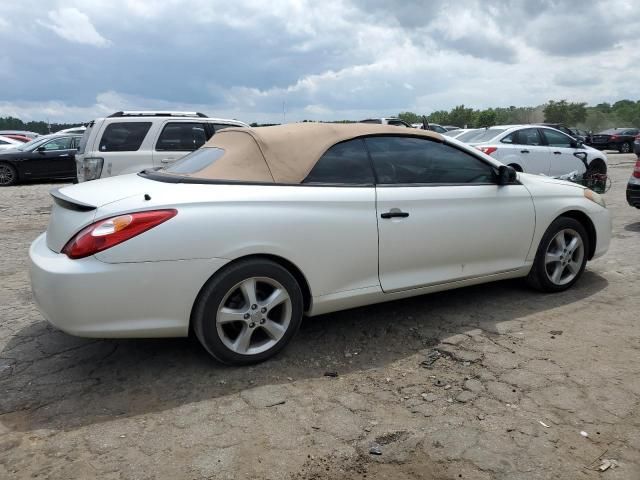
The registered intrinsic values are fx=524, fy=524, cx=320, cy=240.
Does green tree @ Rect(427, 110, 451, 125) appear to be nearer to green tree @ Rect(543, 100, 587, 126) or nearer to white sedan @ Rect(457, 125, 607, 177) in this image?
green tree @ Rect(543, 100, 587, 126)

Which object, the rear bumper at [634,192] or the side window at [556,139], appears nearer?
the rear bumper at [634,192]

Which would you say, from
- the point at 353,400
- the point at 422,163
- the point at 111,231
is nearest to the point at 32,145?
the point at 111,231

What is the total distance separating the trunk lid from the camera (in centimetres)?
305

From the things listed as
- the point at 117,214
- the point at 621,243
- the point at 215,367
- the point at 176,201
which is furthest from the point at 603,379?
the point at 621,243

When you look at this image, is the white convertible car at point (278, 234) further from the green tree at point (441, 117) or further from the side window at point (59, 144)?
the green tree at point (441, 117)

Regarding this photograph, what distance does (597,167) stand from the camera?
481 inches

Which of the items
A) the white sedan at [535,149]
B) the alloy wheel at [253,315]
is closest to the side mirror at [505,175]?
the alloy wheel at [253,315]

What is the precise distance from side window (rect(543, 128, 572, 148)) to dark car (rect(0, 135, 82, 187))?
12530 millimetres

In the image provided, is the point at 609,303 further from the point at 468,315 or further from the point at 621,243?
the point at 621,243

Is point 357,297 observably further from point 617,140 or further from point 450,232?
point 617,140

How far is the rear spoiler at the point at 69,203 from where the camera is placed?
10.1 ft

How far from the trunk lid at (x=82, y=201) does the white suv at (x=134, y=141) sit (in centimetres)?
475

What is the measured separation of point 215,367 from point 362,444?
1.18 metres

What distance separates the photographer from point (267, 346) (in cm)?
336
